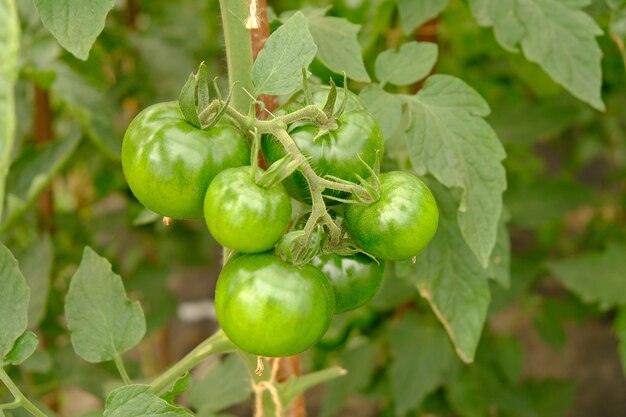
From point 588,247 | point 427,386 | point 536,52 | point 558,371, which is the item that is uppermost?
point 536,52

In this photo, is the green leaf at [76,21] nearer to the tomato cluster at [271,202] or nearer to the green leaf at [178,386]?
the tomato cluster at [271,202]

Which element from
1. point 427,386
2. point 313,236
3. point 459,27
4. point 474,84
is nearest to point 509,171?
point 474,84

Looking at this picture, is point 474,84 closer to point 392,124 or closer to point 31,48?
point 392,124

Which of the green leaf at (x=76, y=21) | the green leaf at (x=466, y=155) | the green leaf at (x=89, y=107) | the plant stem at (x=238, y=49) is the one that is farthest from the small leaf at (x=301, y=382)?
the green leaf at (x=89, y=107)

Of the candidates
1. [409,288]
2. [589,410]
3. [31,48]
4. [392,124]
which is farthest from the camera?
[589,410]

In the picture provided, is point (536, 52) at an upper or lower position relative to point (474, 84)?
upper

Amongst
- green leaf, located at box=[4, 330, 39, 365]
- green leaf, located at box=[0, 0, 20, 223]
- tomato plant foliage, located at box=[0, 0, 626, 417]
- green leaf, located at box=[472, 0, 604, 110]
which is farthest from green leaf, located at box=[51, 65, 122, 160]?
green leaf, located at box=[0, 0, 20, 223]

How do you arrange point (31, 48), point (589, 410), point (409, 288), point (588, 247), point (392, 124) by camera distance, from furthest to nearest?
point (589, 410) < point (588, 247) < point (409, 288) < point (31, 48) < point (392, 124)

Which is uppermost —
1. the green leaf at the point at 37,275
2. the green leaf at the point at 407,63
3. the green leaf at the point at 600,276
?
the green leaf at the point at 407,63
